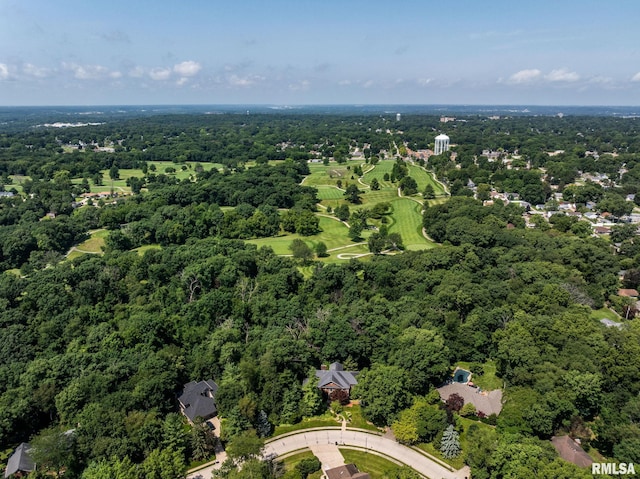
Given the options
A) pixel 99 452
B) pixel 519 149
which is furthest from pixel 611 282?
pixel 519 149

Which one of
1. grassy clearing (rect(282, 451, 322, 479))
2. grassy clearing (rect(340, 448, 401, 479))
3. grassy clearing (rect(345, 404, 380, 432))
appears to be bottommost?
grassy clearing (rect(340, 448, 401, 479))

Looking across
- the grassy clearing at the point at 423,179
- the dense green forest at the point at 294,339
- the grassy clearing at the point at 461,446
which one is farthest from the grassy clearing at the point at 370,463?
the grassy clearing at the point at 423,179

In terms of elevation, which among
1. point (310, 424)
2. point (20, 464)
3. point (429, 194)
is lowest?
point (310, 424)

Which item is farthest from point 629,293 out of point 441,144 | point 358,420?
point 441,144

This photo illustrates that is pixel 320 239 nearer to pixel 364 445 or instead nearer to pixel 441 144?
pixel 364 445

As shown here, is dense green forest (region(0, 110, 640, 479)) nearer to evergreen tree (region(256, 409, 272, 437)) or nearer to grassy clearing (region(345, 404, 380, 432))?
evergreen tree (region(256, 409, 272, 437))

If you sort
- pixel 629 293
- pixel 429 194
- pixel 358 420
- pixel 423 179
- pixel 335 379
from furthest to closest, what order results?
1. pixel 423 179
2. pixel 429 194
3. pixel 629 293
4. pixel 335 379
5. pixel 358 420

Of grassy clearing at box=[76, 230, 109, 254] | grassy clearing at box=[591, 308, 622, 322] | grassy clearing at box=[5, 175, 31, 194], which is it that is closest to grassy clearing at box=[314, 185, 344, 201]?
grassy clearing at box=[76, 230, 109, 254]
